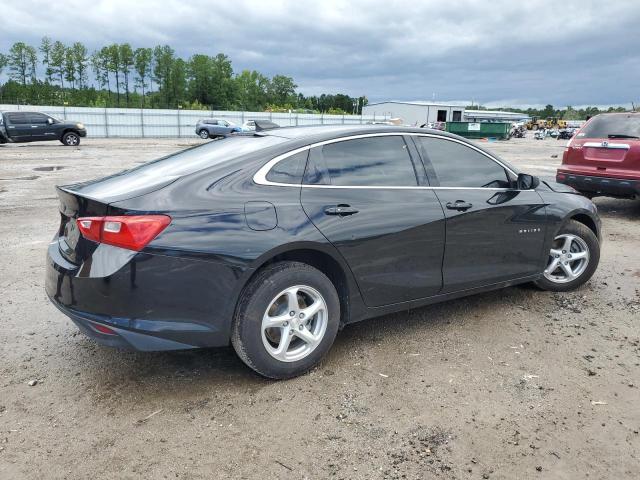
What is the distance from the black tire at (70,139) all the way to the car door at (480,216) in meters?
25.5

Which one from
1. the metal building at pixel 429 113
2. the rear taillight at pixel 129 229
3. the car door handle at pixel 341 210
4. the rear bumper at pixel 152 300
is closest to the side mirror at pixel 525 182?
the car door handle at pixel 341 210

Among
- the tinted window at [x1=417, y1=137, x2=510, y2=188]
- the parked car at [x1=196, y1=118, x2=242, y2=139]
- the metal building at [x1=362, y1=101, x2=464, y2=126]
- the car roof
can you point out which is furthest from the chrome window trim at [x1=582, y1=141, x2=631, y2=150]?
the metal building at [x1=362, y1=101, x2=464, y2=126]

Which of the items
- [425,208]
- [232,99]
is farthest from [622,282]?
[232,99]

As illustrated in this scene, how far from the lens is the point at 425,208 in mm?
3756

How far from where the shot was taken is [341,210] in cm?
339

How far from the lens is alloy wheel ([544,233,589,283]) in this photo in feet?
16.0

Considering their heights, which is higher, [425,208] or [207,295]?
[425,208]

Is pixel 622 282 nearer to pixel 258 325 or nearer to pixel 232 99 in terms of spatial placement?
pixel 258 325

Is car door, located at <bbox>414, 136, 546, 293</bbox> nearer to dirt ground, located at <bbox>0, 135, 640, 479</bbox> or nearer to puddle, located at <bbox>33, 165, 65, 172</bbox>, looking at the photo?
dirt ground, located at <bbox>0, 135, 640, 479</bbox>

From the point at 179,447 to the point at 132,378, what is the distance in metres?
0.84

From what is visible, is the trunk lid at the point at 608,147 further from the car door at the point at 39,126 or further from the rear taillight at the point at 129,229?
the car door at the point at 39,126

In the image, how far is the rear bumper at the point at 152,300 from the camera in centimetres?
282

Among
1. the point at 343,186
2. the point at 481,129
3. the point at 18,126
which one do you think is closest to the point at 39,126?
the point at 18,126

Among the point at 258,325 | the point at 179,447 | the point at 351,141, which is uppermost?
the point at 351,141
